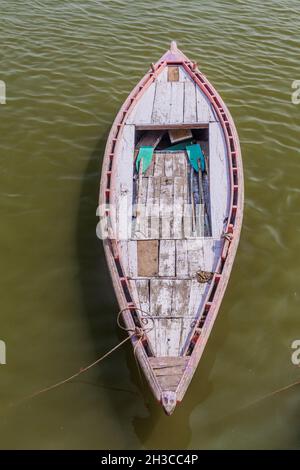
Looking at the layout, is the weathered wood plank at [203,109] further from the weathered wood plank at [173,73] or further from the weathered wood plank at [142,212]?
the weathered wood plank at [142,212]

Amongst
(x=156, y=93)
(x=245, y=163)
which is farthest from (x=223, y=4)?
(x=245, y=163)

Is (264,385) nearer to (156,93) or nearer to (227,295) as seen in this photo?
(227,295)

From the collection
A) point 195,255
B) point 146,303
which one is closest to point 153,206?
point 195,255

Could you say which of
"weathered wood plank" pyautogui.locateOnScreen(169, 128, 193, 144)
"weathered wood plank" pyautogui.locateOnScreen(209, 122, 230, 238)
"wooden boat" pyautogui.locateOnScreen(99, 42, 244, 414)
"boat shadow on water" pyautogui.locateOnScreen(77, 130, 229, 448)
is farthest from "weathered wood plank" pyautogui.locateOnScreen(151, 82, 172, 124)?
"boat shadow on water" pyautogui.locateOnScreen(77, 130, 229, 448)

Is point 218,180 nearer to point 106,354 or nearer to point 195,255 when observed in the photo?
point 195,255

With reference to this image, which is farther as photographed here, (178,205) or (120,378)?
(178,205)
